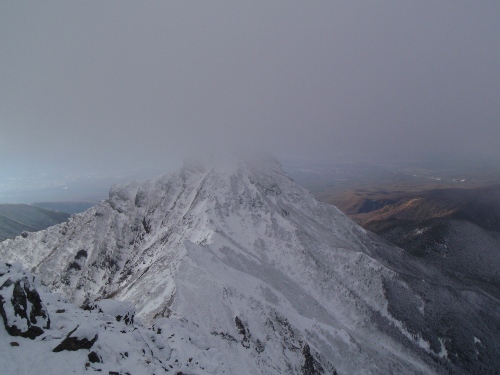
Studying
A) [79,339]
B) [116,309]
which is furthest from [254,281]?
[79,339]

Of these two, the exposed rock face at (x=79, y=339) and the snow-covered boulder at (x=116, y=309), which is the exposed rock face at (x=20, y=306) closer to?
the exposed rock face at (x=79, y=339)

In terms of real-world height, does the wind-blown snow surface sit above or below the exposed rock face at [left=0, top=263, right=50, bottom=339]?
below

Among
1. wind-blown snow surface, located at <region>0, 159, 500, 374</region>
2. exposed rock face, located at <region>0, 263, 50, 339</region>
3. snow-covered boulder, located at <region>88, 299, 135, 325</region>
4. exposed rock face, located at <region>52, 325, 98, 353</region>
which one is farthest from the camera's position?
wind-blown snow surface, located at <region>0, 159, 500, 374</region>

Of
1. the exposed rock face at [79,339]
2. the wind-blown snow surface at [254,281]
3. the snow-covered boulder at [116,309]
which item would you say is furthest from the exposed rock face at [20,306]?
the wind-blown snow surface at [254,281]

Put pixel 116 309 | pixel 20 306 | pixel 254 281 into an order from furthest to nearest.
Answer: pixel 254 281
pixel 116 309
pixel 20 306

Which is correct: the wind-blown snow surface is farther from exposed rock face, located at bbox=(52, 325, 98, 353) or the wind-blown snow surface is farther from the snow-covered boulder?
exposed rock face, located at bbox=(52, 325, 98, 353)

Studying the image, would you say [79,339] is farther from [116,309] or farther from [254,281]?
[254,281]

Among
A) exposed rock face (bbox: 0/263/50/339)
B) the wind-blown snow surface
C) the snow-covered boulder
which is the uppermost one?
exposed rock face (bbox: 0/263/50/339)

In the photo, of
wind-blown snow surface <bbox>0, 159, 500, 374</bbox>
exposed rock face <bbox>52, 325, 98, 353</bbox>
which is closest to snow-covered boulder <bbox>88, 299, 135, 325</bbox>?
wind-blown snow surface <bbox>0, 159, 500, 374</bbox>
